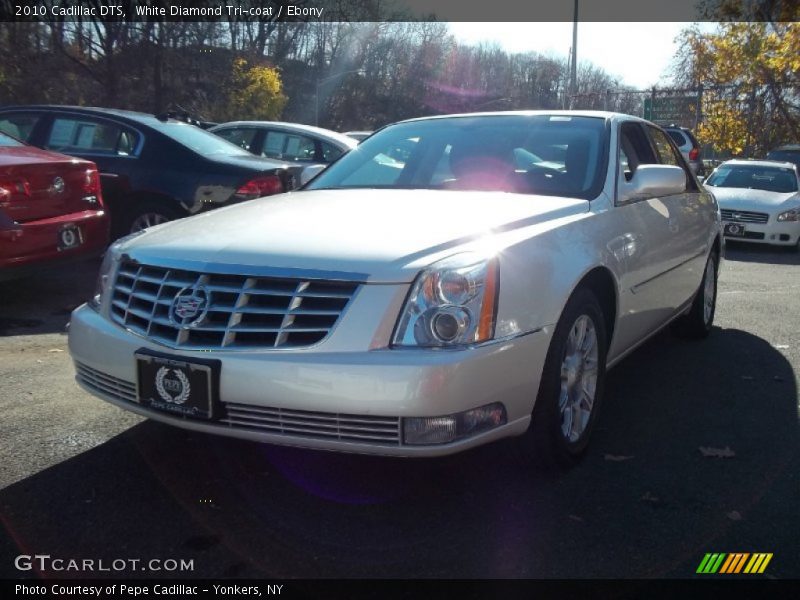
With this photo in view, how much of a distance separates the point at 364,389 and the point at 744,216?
34.5 ft

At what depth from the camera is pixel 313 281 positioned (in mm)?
2719

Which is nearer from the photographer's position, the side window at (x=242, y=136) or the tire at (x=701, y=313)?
the tire at (x=701, y=313)

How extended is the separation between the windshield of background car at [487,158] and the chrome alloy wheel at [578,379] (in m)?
0.76

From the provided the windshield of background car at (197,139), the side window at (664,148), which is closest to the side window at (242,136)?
the windshield of background car at (197,139)

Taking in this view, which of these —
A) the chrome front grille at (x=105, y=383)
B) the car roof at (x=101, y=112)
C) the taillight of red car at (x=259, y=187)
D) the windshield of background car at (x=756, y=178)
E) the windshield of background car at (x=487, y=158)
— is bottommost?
the chrome front grille at (x=105, y=383)

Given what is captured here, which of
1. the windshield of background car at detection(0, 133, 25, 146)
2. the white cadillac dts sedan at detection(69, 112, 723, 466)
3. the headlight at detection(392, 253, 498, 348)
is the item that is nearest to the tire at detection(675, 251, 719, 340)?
the white cadillac dts sedan at detection(69, 112, 723, 466)

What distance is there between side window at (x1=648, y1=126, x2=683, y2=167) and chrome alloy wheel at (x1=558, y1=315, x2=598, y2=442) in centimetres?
219

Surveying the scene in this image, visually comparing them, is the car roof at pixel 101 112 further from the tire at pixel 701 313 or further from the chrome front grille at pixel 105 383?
the tire at pixel 701 313

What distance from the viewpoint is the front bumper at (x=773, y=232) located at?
37.2ft

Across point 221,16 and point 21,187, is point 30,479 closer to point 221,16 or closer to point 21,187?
point 21,187

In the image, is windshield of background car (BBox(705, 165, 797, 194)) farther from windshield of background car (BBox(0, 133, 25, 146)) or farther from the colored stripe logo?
the colored stripe logo

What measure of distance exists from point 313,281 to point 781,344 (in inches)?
164

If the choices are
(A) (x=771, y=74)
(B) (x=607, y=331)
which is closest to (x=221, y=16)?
(A) (x=771, y=74)

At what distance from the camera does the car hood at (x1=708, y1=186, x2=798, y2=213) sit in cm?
1159
